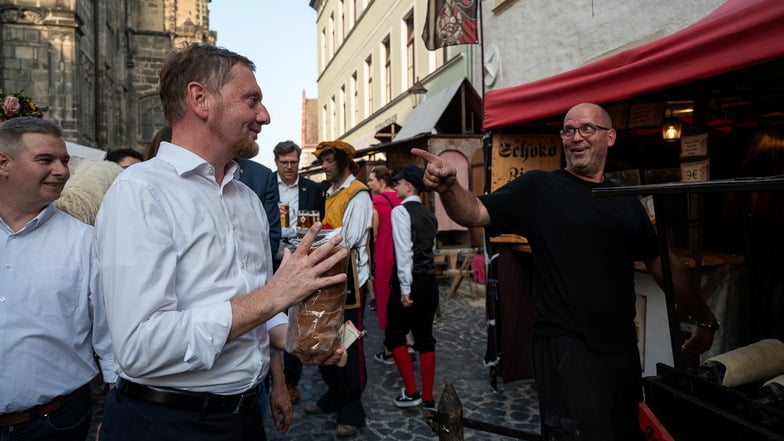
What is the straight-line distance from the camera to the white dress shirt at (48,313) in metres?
1.96

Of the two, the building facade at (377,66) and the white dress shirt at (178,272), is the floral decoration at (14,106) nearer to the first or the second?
the white dress shirt at (178,272)

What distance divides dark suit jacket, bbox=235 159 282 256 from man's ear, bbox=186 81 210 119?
2275 millimetres

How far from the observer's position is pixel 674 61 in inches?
116

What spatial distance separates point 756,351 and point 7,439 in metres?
2.96

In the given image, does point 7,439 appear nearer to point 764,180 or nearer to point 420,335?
point 764,180

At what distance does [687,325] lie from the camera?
278 cm

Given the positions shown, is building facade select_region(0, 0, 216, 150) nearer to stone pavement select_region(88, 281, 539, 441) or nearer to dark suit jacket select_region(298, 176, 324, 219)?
dark suit jacket select_region(298, 176, 324, 219)

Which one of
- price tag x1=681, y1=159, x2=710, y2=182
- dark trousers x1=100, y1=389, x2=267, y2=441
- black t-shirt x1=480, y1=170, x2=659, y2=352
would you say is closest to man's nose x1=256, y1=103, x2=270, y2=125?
dark trousers x1=100, y1=389, x2=267, y2=441

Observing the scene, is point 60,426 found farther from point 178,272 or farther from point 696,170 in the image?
point 696,170

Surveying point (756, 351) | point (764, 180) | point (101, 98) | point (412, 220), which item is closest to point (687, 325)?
point (756, 351)

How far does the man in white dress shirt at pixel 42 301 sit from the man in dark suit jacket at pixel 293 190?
243cm

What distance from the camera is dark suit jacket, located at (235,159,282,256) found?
3.82m

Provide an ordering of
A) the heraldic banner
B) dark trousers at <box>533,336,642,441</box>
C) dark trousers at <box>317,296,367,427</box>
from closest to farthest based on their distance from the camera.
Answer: dark trousers at <box>533,336,642,441</box> < dark trousers at <box>317,296,367,427</box> < the heraldic banner

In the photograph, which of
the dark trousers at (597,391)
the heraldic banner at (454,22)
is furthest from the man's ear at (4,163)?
the heraldic banner at (454,22)
